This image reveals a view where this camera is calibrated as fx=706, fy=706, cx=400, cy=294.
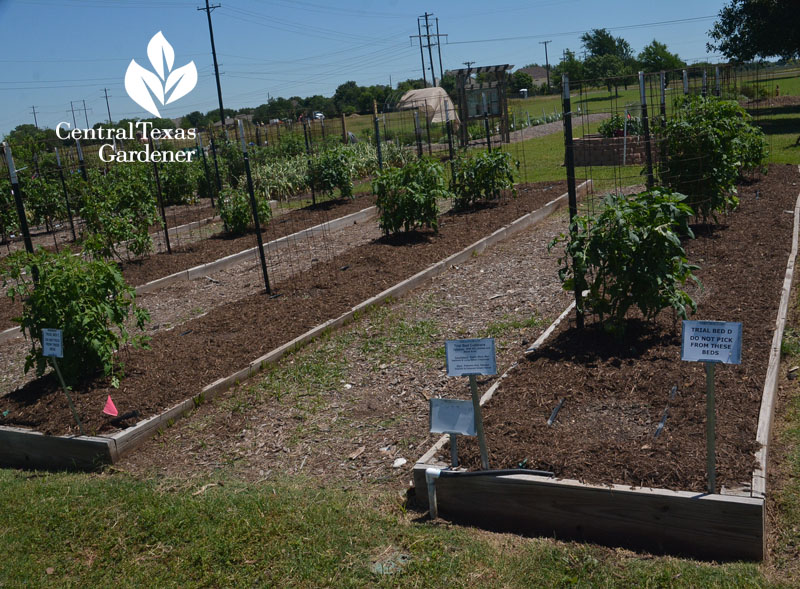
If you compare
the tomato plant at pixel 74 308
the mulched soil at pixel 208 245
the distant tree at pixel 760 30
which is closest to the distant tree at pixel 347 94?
the distant tree at pixel 760 30

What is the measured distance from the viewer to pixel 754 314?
642 centimetres

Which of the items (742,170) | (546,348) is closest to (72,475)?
(546,348)

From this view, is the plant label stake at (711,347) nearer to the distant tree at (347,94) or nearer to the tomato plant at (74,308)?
the tomato plant at (74,308)

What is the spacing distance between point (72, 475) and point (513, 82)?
71.8 meters

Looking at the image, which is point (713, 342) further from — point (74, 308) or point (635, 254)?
point (74, 308)

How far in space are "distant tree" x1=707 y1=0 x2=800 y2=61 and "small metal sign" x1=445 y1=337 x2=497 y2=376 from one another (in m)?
27.5

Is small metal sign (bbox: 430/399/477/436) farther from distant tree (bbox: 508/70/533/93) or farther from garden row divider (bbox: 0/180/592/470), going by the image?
distant tree (bbox: 508/70/533/93)

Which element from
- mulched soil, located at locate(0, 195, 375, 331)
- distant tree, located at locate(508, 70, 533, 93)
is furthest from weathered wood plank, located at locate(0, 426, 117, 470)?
distant tree, located at locate(508, 70, 533, 93)

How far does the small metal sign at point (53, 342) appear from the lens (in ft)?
17.5

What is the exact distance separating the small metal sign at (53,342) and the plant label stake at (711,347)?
14.3 feet

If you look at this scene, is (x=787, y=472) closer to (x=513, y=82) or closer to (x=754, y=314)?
(x=754, y=314)

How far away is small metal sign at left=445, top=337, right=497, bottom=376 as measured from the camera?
13.4ft

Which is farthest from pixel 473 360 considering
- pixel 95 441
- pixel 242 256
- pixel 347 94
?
pixel 347 94

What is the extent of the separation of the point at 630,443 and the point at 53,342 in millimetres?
4235
